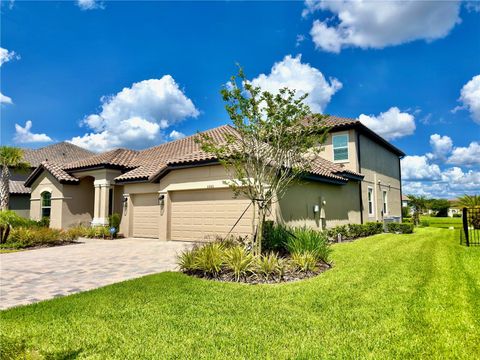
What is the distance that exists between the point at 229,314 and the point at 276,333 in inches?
41.6

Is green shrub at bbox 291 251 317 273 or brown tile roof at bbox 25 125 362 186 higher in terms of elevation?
brown tile roof at bbox 25 125 362 186

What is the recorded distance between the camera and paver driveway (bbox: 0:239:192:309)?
22.3ft

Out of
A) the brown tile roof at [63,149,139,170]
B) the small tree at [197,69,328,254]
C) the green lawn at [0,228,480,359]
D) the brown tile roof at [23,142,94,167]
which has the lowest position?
the green lawn at [0,228,480,359]

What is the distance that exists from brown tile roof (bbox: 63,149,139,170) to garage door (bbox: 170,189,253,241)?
7.06 metres

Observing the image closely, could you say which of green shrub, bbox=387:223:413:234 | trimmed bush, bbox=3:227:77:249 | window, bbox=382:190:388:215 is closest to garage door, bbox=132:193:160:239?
trimmed bush, bbox=3:227:77:249

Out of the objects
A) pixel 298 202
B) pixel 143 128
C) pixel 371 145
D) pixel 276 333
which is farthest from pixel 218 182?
pixel 143 128

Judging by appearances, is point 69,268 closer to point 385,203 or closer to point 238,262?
point 238,262

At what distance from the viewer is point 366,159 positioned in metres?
21.8

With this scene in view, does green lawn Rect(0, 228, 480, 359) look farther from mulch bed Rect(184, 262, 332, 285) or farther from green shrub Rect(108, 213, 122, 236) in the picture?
green shrub Rect(108, 213, 122, 236)

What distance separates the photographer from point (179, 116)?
26656mm

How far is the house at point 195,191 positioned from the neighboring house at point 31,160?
869 cm

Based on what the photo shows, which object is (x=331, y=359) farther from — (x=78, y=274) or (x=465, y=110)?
(x=465, y=110)

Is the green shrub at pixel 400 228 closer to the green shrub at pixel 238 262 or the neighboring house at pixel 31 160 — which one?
the green shrub at pixel 238 262

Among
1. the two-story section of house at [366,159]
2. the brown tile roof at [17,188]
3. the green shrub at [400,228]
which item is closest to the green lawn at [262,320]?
the two-story section of house at [366,159]
